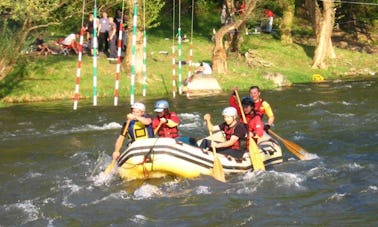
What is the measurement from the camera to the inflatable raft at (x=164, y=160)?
11.9 m

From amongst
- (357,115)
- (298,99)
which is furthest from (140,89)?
(357,115)

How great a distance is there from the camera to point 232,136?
12.7m

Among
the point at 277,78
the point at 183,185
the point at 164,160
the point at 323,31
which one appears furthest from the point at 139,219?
the point at 323,31

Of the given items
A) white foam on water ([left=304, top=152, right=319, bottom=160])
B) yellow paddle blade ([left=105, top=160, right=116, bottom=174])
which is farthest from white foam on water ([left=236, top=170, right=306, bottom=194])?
yellow paddle blade ([left=105, top=160, right=116, bottom=174])

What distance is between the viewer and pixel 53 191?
11.8m

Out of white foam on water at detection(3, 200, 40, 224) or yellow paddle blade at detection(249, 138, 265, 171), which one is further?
yellow paddle blade at detection(249, 138, 265, 171)

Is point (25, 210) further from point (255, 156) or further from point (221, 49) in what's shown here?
point (221, 49)

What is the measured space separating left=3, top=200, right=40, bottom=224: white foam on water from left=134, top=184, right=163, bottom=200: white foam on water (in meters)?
1.58

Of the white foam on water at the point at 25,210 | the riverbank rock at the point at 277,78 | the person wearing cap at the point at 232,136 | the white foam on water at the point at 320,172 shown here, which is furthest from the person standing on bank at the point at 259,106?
the riverbank rock at the point at 277,78

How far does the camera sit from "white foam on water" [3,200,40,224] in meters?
10.1

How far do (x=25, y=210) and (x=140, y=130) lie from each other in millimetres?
2810

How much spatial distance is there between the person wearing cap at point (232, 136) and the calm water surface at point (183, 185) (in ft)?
2.25

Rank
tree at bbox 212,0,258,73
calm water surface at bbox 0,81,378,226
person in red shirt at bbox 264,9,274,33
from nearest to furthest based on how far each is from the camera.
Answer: calm water surface at bbox 0,81,378,226, tree at bbox 212,0,258,73, person in red shirt at bbox 264,9,274,33

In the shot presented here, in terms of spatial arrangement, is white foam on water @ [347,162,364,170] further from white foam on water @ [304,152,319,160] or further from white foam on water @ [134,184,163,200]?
white foam on water @ [134,184,163,200]
